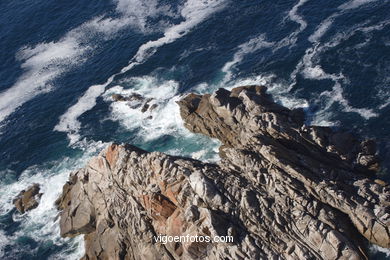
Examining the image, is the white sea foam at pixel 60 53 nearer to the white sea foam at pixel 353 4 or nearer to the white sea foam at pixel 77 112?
the white sea foam at pixel 77 112

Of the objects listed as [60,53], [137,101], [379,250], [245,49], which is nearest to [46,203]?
[137,101]

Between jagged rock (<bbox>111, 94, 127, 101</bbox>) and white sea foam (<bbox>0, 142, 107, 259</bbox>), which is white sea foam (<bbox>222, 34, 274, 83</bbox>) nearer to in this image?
jagged rock (<bbox>111, 94, 127, 101</bbox>)

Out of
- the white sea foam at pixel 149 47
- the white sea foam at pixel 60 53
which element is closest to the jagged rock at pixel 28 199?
the white sea foam at pixel 149 47

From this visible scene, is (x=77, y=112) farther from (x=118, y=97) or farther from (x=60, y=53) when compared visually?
(x=60, y=53)

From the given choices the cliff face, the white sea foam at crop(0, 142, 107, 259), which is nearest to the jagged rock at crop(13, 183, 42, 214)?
the white sea foam at crop(0, 142, 107, 259)

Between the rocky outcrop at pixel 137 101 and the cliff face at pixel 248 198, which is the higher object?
the cliff face at pixel 248 198

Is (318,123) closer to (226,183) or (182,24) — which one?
(226,183)

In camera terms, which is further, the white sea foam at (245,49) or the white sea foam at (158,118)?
the white sea foam at (245,49)
